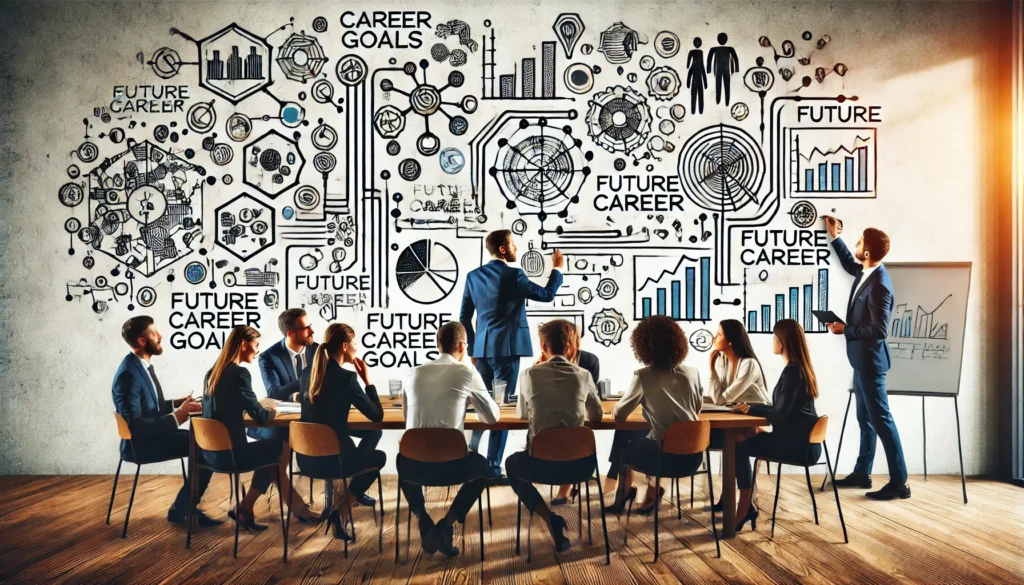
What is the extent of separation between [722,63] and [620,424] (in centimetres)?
323

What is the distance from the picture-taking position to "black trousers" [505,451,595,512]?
3078mm

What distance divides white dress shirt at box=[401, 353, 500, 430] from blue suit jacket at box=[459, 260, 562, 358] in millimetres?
1261

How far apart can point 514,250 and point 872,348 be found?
257 centimetres

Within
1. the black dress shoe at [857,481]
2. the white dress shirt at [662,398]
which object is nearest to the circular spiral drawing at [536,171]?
the white dress shirt at [662,398]

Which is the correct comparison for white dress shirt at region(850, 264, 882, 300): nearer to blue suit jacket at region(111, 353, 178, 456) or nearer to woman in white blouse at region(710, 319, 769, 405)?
woman in white blouse at region(710, 319, 769, 405)

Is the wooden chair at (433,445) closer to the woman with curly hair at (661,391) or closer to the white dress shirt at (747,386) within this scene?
the woman with curly hair at (661,391)

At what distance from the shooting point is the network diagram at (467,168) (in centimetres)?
488

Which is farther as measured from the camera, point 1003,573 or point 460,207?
point 460,207

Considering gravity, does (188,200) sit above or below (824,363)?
above

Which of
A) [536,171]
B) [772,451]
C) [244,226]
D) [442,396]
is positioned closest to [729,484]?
[772,451]

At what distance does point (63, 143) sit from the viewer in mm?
4863

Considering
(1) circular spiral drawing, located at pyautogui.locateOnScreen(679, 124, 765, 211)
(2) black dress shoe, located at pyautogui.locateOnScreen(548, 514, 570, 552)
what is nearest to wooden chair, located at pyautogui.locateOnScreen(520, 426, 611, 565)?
(2) black dress shoe, located at pyautogui.locateOnScreen(548, 514, 570, 552)

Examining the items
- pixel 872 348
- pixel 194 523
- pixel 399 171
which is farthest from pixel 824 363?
pixel 194 523

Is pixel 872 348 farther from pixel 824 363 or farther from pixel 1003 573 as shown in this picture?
pixel 1003 573
